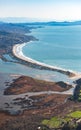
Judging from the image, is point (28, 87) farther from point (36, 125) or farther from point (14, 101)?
point (36, 125)

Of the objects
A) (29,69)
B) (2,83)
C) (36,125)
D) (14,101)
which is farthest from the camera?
(29,69)

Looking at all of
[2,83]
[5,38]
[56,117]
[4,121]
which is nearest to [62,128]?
[56,117]

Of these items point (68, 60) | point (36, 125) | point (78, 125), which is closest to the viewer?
point (78, 125)

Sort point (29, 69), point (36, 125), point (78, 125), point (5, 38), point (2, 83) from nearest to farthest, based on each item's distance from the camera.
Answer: point (78, 125), point (36, 125), point (2, 83), point (29, 69), point (5, 38)

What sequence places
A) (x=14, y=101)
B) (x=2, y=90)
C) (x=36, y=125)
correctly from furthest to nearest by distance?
1. (x=2, y=90)
2. (x=14, y=101)
3. (x=36, y=125)

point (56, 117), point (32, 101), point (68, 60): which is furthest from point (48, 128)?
point (68, 60)

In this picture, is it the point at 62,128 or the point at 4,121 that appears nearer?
the point at 62,128

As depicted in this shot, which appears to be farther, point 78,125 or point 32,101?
point 32,101

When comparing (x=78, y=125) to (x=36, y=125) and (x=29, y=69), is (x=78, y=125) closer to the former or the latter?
(x=36, y=125)

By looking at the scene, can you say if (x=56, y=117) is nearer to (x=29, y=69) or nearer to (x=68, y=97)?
(x=68, y=97)
